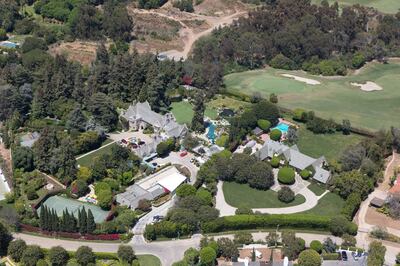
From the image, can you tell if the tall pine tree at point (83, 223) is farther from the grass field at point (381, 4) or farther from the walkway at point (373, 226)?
the grass field at point (381, 4)

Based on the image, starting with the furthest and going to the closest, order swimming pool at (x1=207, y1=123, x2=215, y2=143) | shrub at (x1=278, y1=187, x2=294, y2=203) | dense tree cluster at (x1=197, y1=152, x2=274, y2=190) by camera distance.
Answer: swimming pool at (x1=207, y1=123, x2=215, y2=143) → dense tree cluster at (x1=197, y1=152, x2=274, y2=190) → shrub at (x1=278, y1=187, x2=294, y2=203)

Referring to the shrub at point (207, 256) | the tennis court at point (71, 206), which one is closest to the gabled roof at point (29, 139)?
the tennis court at point (71, 206)

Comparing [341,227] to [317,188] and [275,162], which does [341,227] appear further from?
[275,162]

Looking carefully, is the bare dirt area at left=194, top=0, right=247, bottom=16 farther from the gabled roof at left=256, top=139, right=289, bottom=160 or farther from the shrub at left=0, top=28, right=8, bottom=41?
the gabled roof at left=256, top=139, right=289, bottom=160

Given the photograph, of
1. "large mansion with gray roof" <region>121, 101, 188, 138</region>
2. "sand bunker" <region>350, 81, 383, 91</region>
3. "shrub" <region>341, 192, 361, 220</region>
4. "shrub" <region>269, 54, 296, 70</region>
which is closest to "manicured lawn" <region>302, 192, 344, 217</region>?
"shrub" <region>341, 192, 361, 220</region>

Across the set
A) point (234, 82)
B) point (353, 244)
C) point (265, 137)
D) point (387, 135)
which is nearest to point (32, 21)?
point (234, 82)

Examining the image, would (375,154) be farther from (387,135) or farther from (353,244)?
(353,244)
